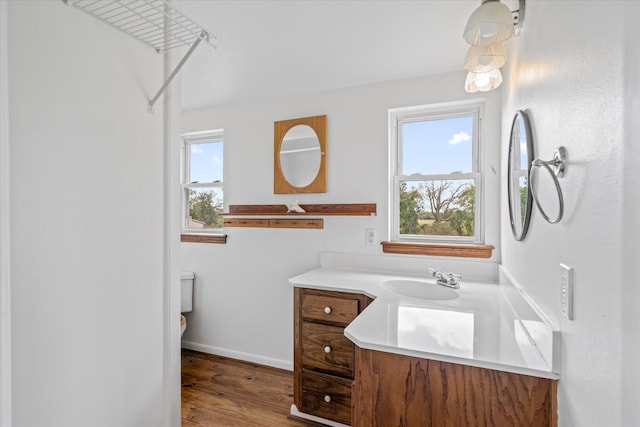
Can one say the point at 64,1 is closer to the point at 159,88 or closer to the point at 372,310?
the point at 159,88

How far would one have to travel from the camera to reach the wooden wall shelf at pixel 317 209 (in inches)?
90.7

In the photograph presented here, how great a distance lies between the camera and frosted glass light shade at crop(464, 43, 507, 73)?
53.2 inches

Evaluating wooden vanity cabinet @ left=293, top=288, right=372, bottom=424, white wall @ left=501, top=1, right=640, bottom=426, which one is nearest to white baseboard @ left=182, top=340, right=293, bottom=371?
wooden vanity cabinet @ left=293, top=288, right=372, bottom=424

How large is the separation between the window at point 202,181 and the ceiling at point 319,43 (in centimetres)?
59

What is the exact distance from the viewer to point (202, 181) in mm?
3021

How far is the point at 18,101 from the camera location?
2.76ft

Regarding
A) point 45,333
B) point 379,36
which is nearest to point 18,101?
point 45,333

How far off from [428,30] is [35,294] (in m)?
1.93

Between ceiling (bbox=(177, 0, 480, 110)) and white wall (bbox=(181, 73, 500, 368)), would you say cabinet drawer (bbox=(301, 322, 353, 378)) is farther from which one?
ceiling (bbox=(177, 0, 480, 110))

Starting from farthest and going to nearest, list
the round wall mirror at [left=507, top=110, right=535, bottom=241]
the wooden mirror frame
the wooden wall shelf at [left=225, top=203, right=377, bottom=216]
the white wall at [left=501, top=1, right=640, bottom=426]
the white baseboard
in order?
the white baseboard
the wooden mirror frame
the wooden wall shelf at [left=225, top=203, right=377, bottom=216]
the round wall mirror at [left=507, top=110, right=535, bottom=241]
the white wall at [left=501, top=1, right=640, bottom=426]

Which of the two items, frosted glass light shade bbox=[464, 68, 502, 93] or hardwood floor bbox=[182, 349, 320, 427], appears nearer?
frosted glass light shade bbox=[464, 68, 502, 93]

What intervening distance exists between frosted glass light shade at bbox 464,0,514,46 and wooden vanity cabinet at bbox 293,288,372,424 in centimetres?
132

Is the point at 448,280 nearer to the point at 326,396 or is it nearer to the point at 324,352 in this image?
the point at 324,352

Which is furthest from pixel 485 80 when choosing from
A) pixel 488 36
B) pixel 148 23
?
pixel 148 23
